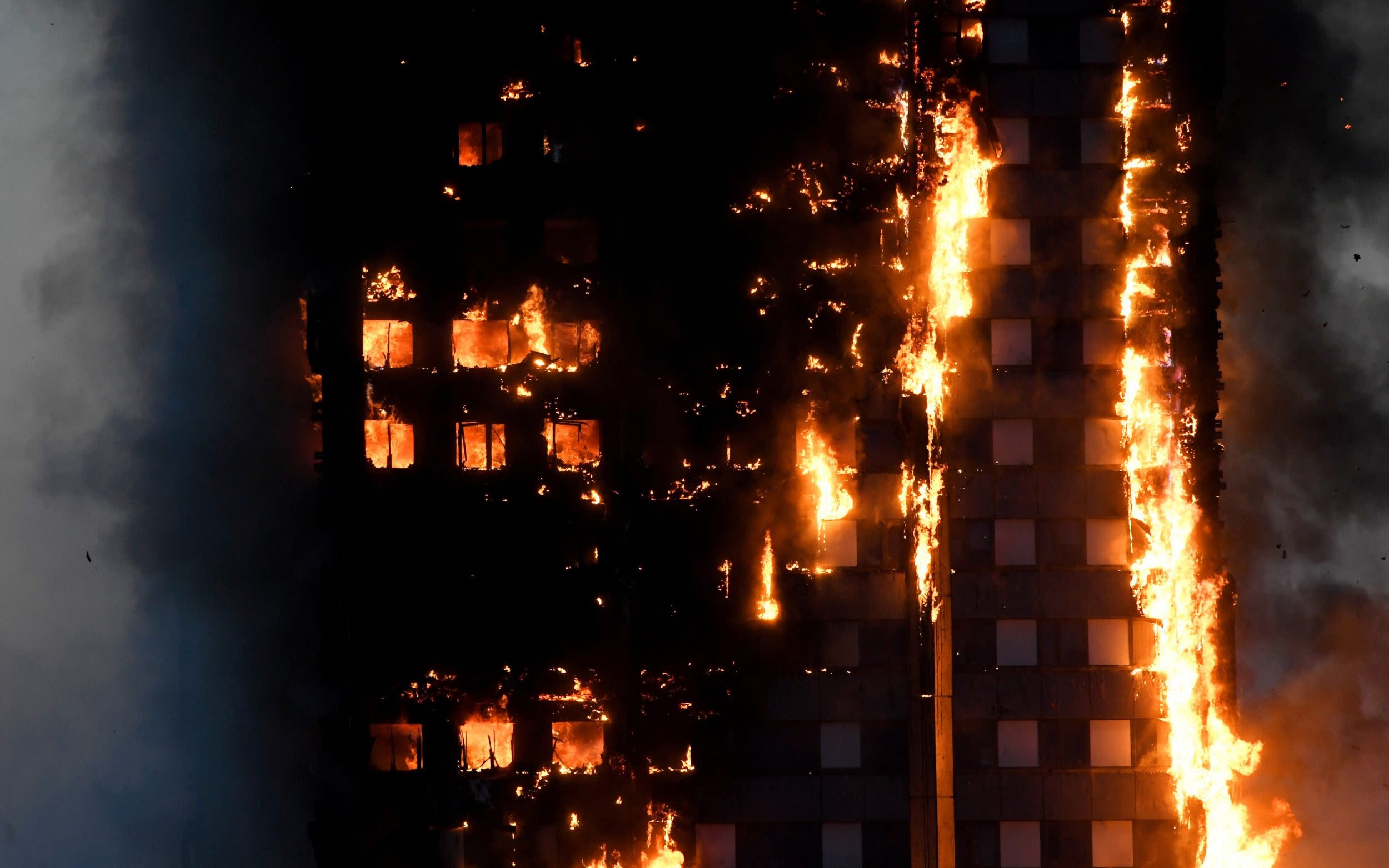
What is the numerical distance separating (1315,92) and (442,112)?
1217 cm

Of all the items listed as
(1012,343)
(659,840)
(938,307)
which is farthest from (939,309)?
(659,840)

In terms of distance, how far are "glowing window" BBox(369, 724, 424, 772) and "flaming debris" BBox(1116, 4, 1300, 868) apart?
32.5 feet

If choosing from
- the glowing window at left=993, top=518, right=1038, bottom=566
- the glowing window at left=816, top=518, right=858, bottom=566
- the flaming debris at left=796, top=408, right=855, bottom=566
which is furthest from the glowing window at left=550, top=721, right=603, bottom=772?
the glowing window at left=993, top=518, right=1038, bottom=566

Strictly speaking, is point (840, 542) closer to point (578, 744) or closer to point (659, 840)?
point (578, 744)

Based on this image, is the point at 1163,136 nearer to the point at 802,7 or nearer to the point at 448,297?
the point at 802,7

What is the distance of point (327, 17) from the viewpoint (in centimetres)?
1130

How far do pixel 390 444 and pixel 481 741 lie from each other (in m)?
4.17

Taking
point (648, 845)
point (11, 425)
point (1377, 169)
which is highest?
point (1377, 169)

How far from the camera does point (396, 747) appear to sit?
11281 millimetres

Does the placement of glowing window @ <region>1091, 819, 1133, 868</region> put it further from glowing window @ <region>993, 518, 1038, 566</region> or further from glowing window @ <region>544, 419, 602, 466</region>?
glowing window @ <region>544, 419, 602, 466</region>

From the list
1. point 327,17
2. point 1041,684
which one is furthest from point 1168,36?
point 327,17

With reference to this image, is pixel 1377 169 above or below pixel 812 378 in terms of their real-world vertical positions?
above

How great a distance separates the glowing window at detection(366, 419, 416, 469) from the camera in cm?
1126

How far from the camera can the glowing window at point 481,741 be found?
36.9 feet
